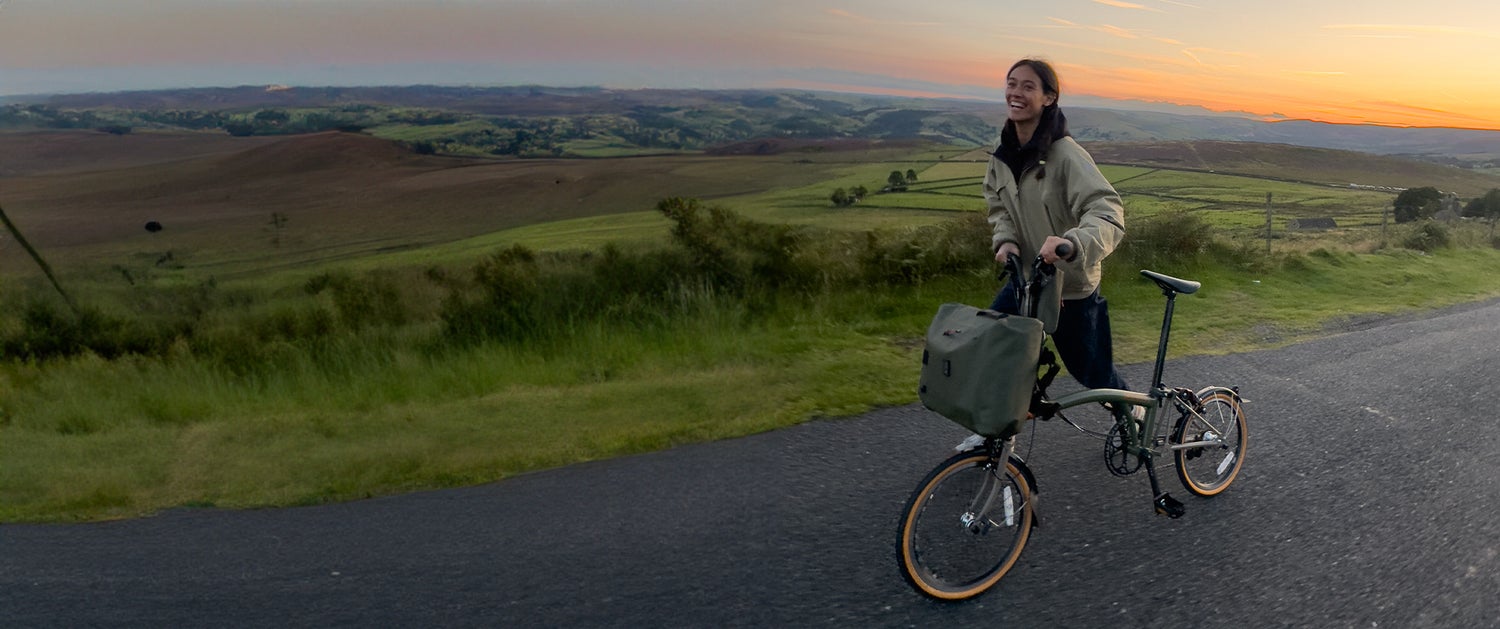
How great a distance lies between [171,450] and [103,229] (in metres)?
15.5

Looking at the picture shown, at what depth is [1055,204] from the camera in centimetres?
391

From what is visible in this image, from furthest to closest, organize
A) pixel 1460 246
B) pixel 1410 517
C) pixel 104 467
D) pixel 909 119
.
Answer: pixel 909 119 → pixel 1460 246 → pixel 104 467 → pixel 1410 517

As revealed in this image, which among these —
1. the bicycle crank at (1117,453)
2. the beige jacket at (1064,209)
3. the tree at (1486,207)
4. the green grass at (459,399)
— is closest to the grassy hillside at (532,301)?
the green grass at (459,399)

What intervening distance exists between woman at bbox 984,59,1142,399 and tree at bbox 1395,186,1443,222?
17.8 meters

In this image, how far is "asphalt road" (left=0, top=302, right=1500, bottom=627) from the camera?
10.8ft

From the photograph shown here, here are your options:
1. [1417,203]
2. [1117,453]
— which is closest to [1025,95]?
[1117,453]

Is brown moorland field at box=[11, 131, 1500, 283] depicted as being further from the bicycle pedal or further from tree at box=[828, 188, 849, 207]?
the bicycle pedal

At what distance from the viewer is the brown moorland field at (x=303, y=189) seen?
1662cm

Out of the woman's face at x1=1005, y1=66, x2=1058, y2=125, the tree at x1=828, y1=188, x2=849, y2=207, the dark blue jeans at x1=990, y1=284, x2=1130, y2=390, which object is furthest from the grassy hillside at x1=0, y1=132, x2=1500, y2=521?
the woman's face at x1=1005, y1=66, x2=1058, y2=125

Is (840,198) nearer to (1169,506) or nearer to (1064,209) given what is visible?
(1064,209)

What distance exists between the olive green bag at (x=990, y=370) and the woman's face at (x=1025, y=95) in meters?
1.17

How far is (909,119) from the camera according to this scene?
18.5 m

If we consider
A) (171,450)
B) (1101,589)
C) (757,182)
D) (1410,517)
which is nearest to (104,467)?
(171,450)

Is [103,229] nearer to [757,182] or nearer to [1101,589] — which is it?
[757,182]
